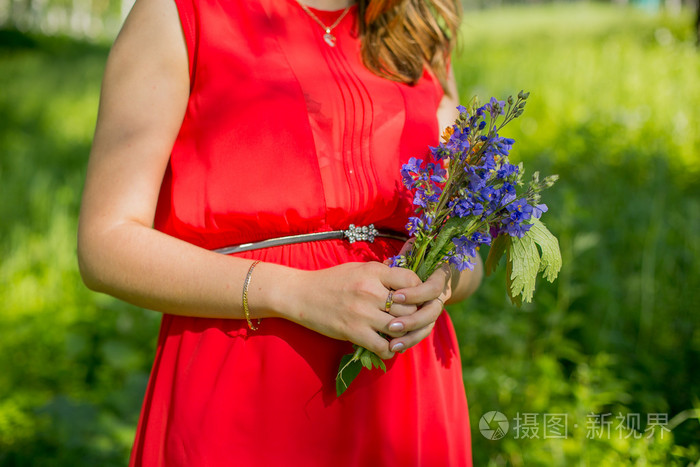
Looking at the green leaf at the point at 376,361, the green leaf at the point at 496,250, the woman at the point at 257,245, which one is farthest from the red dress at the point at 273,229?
the green leaf at the point at 496,250

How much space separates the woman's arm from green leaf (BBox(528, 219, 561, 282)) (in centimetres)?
36

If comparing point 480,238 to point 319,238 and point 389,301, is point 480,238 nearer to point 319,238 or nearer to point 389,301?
point 389,301

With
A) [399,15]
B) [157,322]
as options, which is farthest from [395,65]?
[157,322]

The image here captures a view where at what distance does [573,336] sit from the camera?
3.72 meters

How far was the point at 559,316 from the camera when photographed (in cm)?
337

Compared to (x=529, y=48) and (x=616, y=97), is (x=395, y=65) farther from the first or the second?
(x=529, y=48)

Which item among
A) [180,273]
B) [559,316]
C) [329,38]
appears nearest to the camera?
[180,273]

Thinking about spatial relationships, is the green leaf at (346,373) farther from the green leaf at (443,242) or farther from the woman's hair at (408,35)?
the woman's hair at (408,35)

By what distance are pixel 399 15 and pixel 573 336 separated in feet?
8.66

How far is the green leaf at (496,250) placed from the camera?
1270mm

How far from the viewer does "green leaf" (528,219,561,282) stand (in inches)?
49.1

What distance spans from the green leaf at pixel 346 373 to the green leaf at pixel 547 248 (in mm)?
413

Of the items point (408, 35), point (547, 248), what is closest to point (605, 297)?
point (408, 35)

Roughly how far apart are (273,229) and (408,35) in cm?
69
